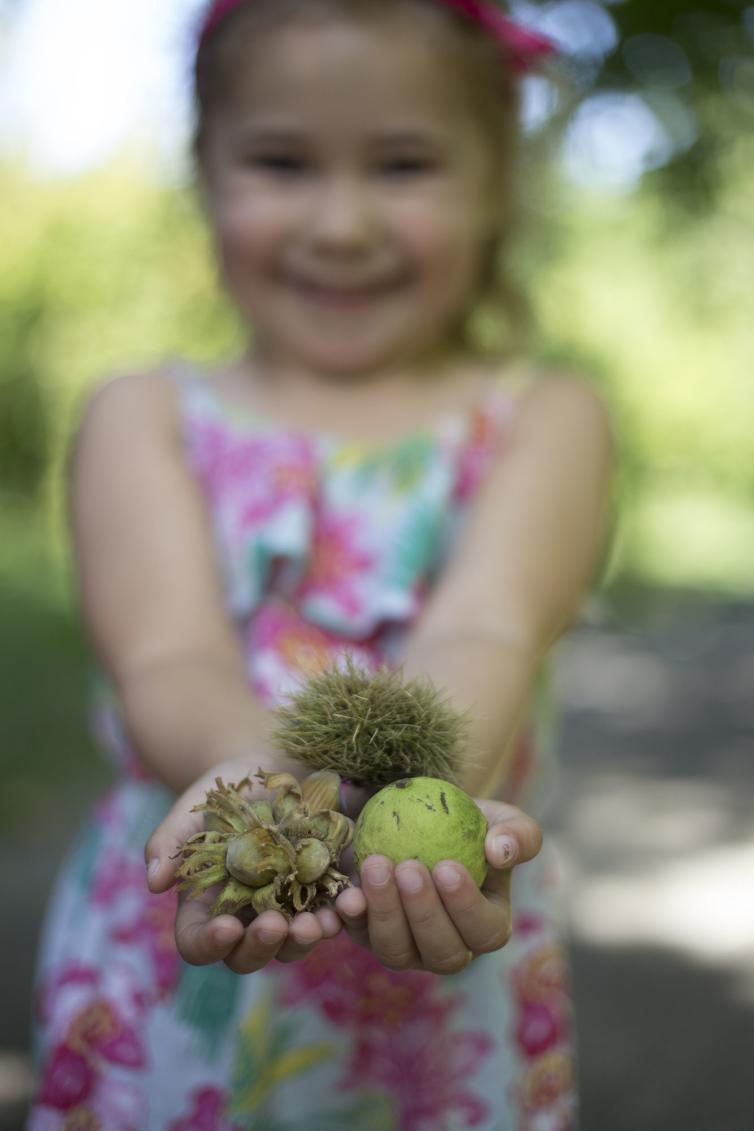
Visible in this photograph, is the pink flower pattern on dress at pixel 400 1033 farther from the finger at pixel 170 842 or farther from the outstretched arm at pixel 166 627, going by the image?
the finger at pixel 170 842

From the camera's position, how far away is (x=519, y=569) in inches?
81.5

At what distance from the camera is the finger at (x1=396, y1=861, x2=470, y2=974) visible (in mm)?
1323

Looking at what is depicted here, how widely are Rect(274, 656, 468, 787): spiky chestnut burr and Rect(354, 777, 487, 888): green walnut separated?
8 centimetres

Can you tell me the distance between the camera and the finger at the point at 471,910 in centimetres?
133

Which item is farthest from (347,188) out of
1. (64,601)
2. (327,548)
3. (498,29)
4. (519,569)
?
(64,601)

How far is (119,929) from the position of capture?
6.75ft

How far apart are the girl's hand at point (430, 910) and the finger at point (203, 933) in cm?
13

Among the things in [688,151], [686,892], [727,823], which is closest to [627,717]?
[727,823]

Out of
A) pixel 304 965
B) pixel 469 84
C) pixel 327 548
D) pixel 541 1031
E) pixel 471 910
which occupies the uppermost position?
pixel 469 84

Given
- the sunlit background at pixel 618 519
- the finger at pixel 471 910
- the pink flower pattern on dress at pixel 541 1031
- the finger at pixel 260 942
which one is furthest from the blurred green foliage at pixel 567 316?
the finger at pixel 260 942

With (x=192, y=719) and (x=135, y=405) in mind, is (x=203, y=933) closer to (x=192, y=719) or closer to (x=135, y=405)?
(x=192, y=719)

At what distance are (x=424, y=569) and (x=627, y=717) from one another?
17.9 ft

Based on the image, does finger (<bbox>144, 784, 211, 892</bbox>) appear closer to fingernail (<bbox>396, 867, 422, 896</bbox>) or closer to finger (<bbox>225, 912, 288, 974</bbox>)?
finger (<bbox>225, 912, 288, 974</bbox>)

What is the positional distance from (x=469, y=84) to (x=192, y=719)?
1.39 metres
